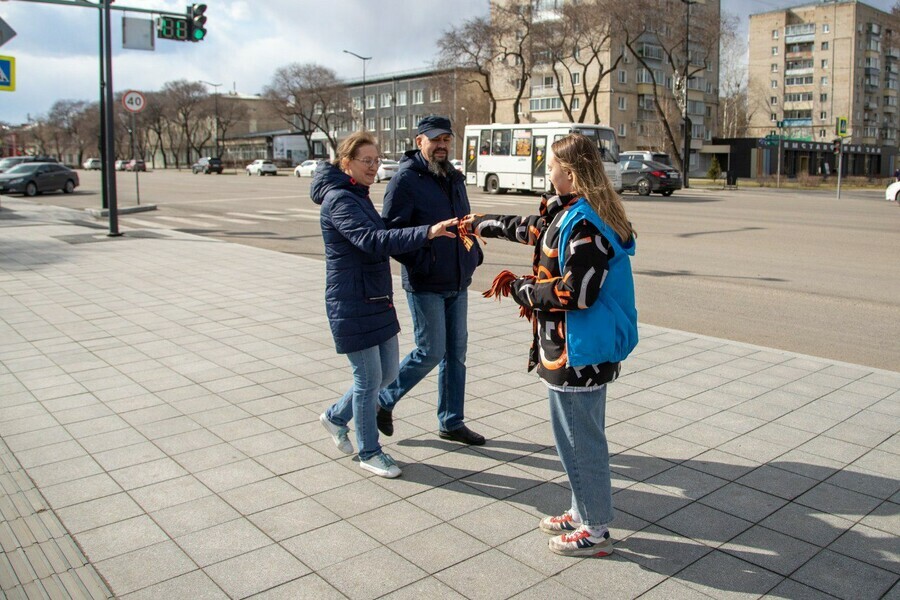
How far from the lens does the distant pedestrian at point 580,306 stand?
3.24 metres

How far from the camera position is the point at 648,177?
33.1 m

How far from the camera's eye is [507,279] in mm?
3570

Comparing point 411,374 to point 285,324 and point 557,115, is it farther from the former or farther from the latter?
point 557,115

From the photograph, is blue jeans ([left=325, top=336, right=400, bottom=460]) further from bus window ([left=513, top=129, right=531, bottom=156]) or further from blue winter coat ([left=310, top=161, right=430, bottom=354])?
bus window ([left=513, top=129, right=531, bottom=156])

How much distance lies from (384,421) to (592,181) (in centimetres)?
223

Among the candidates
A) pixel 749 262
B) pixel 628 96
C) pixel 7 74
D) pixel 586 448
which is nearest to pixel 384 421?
pixel 586 448

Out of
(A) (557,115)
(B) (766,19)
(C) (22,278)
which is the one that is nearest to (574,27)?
(A) (557,115)

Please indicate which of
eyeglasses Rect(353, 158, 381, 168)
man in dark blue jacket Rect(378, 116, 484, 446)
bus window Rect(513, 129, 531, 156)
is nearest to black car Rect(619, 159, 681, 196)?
bus window Rect(513, 129, 531, 156)

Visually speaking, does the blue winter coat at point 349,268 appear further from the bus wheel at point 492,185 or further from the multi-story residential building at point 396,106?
the multi-story residential building at point 396,106

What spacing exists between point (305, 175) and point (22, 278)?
166 ft

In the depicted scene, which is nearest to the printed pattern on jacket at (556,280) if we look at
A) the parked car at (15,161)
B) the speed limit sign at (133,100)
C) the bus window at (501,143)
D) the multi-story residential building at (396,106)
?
the speed limit sign at (133,100)

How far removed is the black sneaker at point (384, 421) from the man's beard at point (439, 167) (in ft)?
4.74

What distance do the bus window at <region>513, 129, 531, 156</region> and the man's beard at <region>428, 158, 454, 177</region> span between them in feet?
94.0

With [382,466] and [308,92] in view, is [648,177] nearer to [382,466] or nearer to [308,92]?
[382,466]
